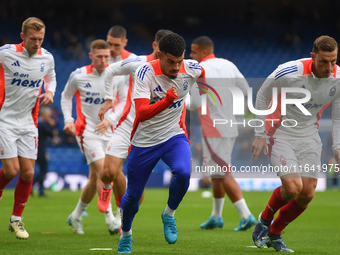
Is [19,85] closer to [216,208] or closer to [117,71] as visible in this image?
[117,71]

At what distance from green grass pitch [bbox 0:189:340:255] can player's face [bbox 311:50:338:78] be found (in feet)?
6.65

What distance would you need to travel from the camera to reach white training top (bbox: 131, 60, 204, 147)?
244 inches

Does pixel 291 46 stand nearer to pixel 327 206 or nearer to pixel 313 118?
pixel 327 206

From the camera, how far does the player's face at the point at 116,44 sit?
9367mm

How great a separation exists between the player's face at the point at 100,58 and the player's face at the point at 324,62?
3843mm

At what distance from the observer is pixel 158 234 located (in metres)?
8.68

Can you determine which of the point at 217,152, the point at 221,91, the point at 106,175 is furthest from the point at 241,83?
the point at 106,175

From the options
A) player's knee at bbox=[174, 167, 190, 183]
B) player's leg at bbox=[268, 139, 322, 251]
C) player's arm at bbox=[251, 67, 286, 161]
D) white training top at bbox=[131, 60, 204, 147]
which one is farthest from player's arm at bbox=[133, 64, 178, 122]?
player's leg at bbox=[268, 139, 322, 251]

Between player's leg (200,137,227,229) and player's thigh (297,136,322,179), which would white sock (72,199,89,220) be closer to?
player's leg (200,137,227,229)

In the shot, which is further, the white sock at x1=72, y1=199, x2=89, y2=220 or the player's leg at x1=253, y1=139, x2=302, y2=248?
the white sock at x1=72, y1=199, x2=89, y2=220

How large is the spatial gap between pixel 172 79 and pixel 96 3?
2361 centimetres

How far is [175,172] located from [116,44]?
392cm

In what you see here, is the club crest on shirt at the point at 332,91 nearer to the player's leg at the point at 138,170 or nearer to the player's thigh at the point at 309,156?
the player's thigh at the point at 309,156

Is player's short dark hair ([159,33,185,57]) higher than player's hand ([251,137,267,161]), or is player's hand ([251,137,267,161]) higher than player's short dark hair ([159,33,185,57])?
player's short dark hair ([159,33,185,57])
